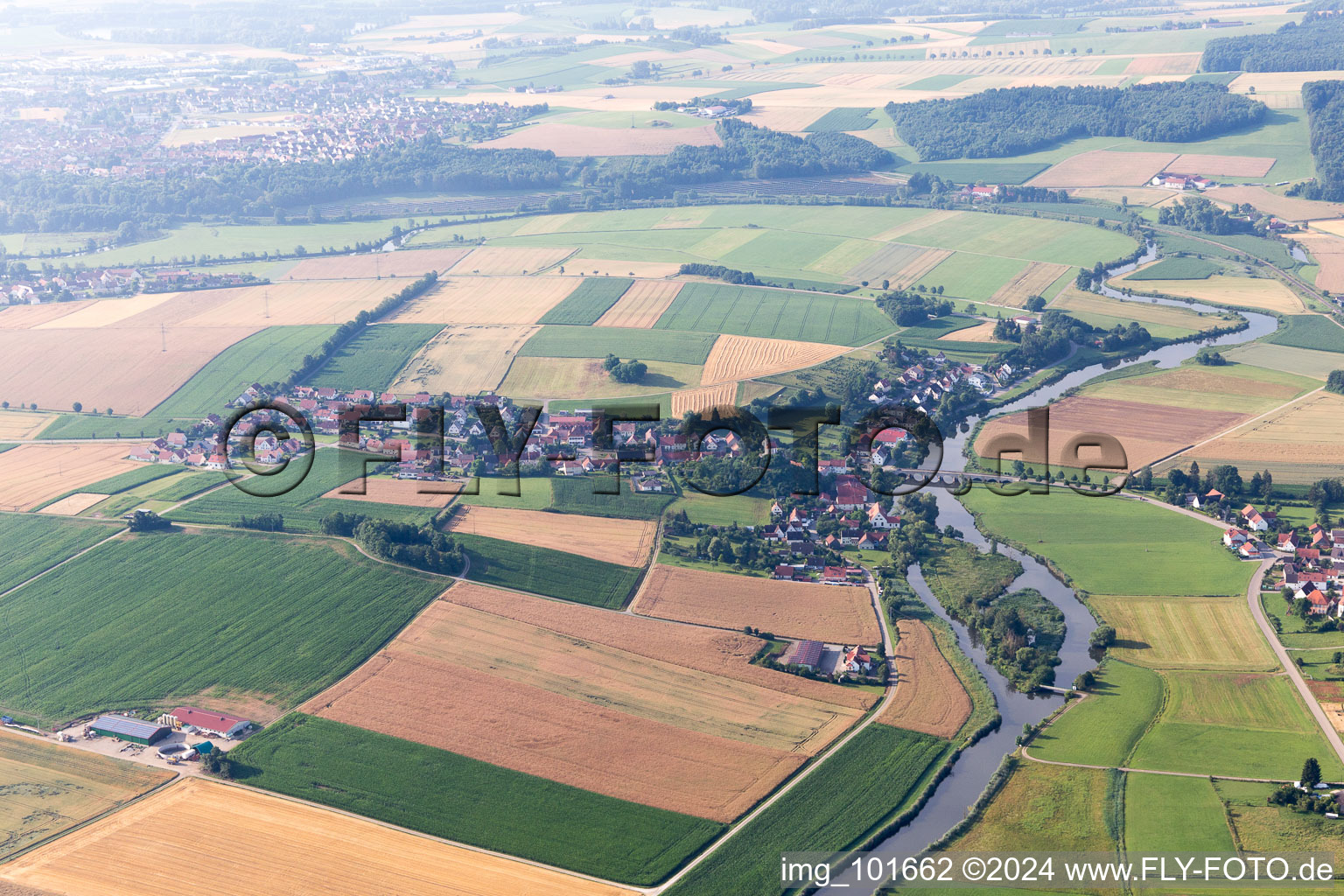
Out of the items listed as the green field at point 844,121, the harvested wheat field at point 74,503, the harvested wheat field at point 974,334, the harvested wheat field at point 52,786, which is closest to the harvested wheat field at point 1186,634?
the harvested wheat field at point 974,334

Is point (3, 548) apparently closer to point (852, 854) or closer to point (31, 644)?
point (31, 644)

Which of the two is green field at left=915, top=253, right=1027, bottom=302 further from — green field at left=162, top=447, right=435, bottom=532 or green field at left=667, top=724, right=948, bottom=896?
green field at left=667, top=724, right=948, bottom=896

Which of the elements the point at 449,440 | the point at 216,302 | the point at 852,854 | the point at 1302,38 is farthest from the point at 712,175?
the point at 852,854

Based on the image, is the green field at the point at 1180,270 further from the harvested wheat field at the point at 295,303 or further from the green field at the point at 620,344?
the harvested wheat field at the point at 295,303

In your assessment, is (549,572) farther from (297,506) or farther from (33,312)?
(33,312)

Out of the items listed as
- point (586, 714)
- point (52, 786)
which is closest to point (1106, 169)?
point (586, 714)

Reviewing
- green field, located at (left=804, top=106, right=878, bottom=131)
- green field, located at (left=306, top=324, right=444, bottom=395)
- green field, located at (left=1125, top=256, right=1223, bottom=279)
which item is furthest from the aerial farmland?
green field, located at (left=804, top=106, right=878, bottom=131)
